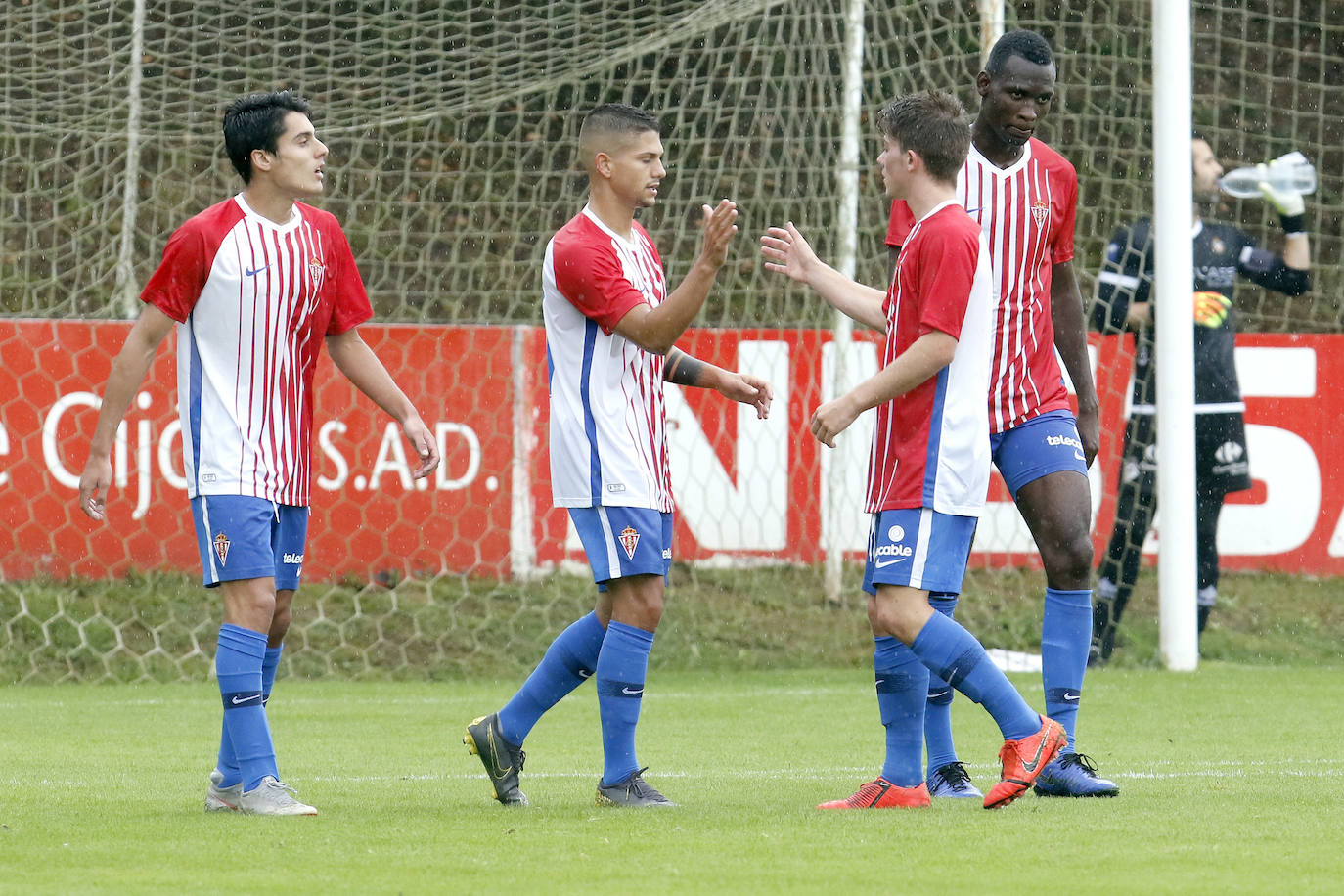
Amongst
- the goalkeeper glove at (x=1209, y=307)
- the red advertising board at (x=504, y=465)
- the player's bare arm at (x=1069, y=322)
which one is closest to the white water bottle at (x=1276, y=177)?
the goalkeeper glove at (x=1209, y=307)

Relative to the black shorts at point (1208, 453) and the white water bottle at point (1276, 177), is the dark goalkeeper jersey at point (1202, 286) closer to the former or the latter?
the black shorts at point (1208, 453)

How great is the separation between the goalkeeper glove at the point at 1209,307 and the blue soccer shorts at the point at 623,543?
5.26 metres

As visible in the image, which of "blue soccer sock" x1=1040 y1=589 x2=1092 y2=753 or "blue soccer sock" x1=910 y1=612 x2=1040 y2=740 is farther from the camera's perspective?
"blue soccer sock" x1=1040 y1=589 x2=1092 y2=753

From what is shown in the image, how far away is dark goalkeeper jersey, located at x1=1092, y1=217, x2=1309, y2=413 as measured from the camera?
365 inches

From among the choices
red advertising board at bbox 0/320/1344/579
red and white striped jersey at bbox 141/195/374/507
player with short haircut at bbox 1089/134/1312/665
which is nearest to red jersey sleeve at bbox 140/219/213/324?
red and white striped jersey at bbox 141/195/374/507

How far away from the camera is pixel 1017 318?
5.18 meters

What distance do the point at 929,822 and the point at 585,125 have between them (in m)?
2.06

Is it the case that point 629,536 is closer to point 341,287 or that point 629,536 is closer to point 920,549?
point 920,549

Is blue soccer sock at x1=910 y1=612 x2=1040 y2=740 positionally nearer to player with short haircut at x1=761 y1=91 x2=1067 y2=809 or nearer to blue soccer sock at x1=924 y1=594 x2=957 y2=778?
player with short haircut at x1=761 y1=91 x2=1067 y2=809

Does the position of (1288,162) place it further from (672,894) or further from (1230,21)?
(672,894)

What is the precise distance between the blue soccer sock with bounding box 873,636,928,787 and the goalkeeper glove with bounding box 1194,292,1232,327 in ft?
16.5

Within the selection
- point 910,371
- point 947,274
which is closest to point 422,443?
point 910,371

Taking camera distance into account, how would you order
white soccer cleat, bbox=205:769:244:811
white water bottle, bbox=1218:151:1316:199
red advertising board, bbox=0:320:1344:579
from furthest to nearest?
red advertising board, bbox=0:320:1344:579 → white water bottle, bbox=1218:151:1316:199 → white soccer cleat, bbox=205:769:244:811

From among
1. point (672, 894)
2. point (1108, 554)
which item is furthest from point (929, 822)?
point (1108, 554)
